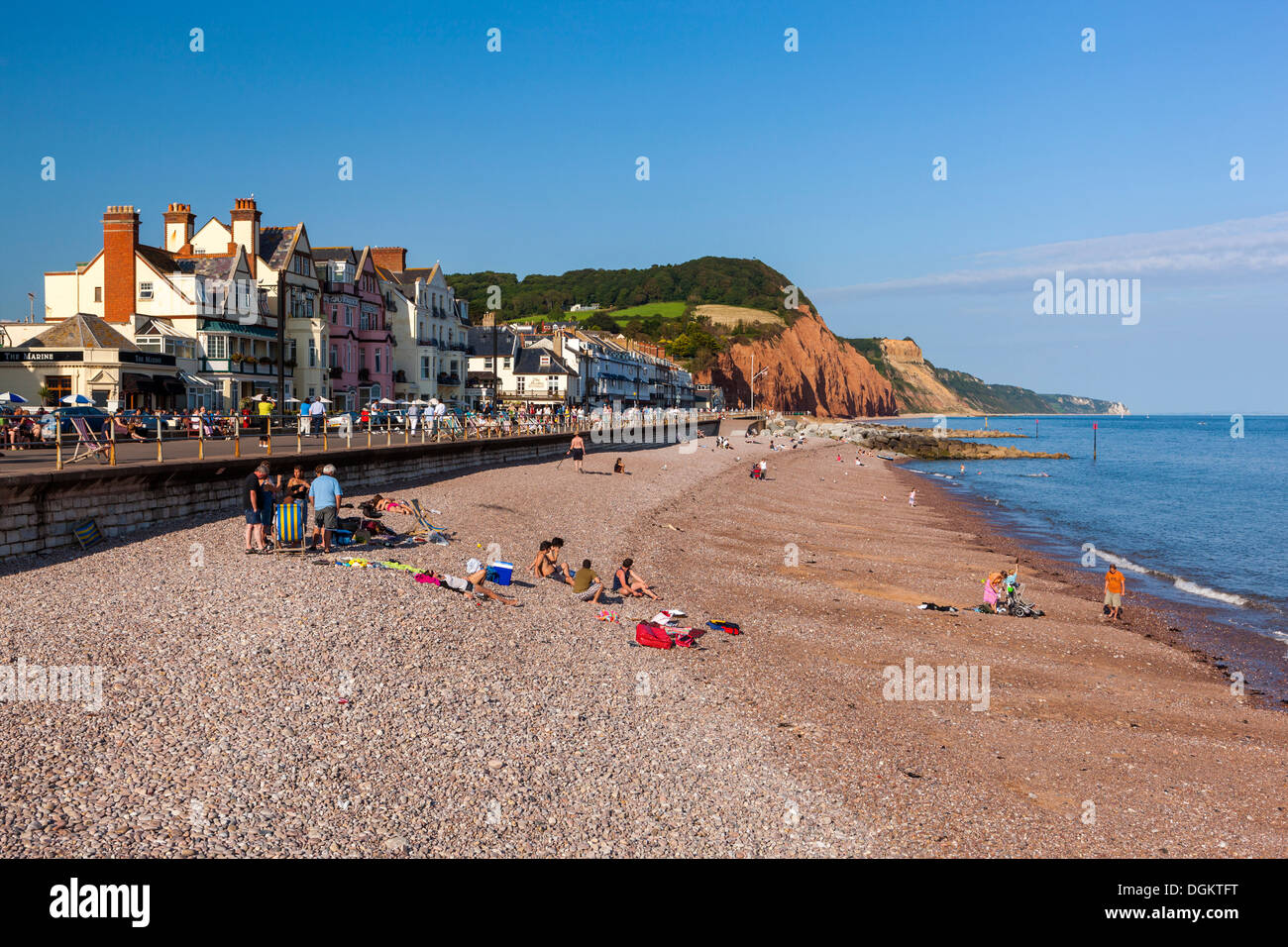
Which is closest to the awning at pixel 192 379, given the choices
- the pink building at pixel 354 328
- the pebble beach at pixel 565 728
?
the pink building at pixel 354 328

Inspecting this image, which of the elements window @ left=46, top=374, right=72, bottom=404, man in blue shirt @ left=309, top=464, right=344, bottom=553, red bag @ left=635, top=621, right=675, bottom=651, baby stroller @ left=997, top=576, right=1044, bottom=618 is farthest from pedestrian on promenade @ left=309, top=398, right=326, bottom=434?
baby stroller @ left=997, top=576, right=1044, bottom=618

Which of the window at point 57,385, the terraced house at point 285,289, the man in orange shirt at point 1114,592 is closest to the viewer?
the man in orange shirt at point 1114,592

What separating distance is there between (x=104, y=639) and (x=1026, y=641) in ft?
49.3

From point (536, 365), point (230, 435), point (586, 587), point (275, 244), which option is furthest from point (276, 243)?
point (586, 587)

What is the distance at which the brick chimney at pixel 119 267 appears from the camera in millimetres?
40375

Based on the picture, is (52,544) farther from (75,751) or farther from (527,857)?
(527,857)

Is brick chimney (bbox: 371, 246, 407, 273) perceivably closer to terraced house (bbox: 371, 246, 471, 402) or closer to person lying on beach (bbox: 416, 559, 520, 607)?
terraced house (bbox: 371, 246, 471, 402)

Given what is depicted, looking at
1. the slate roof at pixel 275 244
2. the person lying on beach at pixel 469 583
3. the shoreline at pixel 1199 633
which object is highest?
the slate roof at pixel 275 244

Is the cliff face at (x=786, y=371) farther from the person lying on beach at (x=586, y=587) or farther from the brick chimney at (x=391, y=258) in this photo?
the person lying on beach at (x=586, y=587)

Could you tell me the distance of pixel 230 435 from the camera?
27.2m

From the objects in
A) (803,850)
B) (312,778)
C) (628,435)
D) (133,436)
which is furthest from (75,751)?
(628,435)

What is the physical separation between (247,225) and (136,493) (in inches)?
1315

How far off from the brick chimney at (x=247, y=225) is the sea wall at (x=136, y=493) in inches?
962
